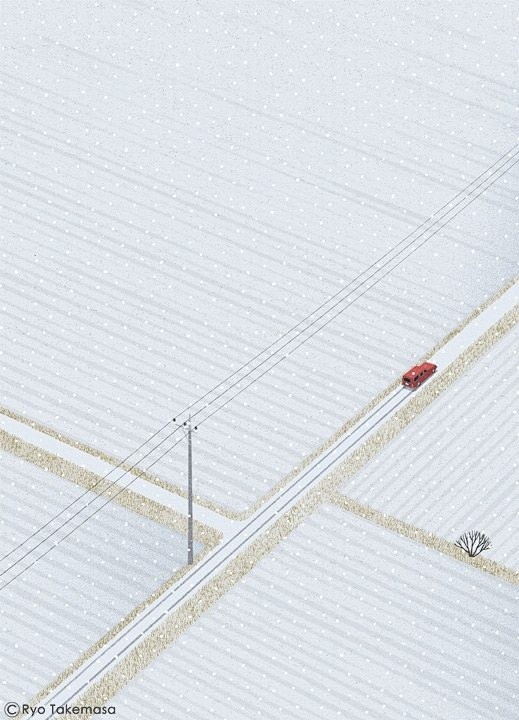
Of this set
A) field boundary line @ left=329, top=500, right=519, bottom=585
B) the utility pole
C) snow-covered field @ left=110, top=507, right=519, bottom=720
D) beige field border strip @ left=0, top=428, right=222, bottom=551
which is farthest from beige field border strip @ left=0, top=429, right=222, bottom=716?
field boundary line @ left=329, top=500, right=519, bottom=585

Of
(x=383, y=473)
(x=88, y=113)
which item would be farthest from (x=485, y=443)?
(x=88, y=113)

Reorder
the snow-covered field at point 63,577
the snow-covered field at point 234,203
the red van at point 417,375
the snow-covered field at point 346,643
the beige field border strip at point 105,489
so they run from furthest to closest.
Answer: the snow-covered field at point 234,203 → the red van at point 417,375 → the beige field border strip at point 105,489 → the snow-covered field at point 63,577 → the snow-covered field at point 346,643

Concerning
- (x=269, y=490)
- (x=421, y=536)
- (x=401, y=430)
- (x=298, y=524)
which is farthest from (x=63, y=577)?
(x=401, y=430)

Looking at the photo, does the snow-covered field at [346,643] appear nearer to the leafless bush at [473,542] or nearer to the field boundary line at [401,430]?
the field boundary line at [401,430]

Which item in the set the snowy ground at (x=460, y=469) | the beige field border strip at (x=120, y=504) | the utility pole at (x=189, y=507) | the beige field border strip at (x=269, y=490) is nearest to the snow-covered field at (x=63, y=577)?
the beige field border strip at (x=120, y=504)

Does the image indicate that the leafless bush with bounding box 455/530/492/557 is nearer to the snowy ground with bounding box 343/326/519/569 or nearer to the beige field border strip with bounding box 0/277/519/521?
the snowy ground with bounding box 343/326/519/569

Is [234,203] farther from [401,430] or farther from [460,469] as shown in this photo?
[460,469]
